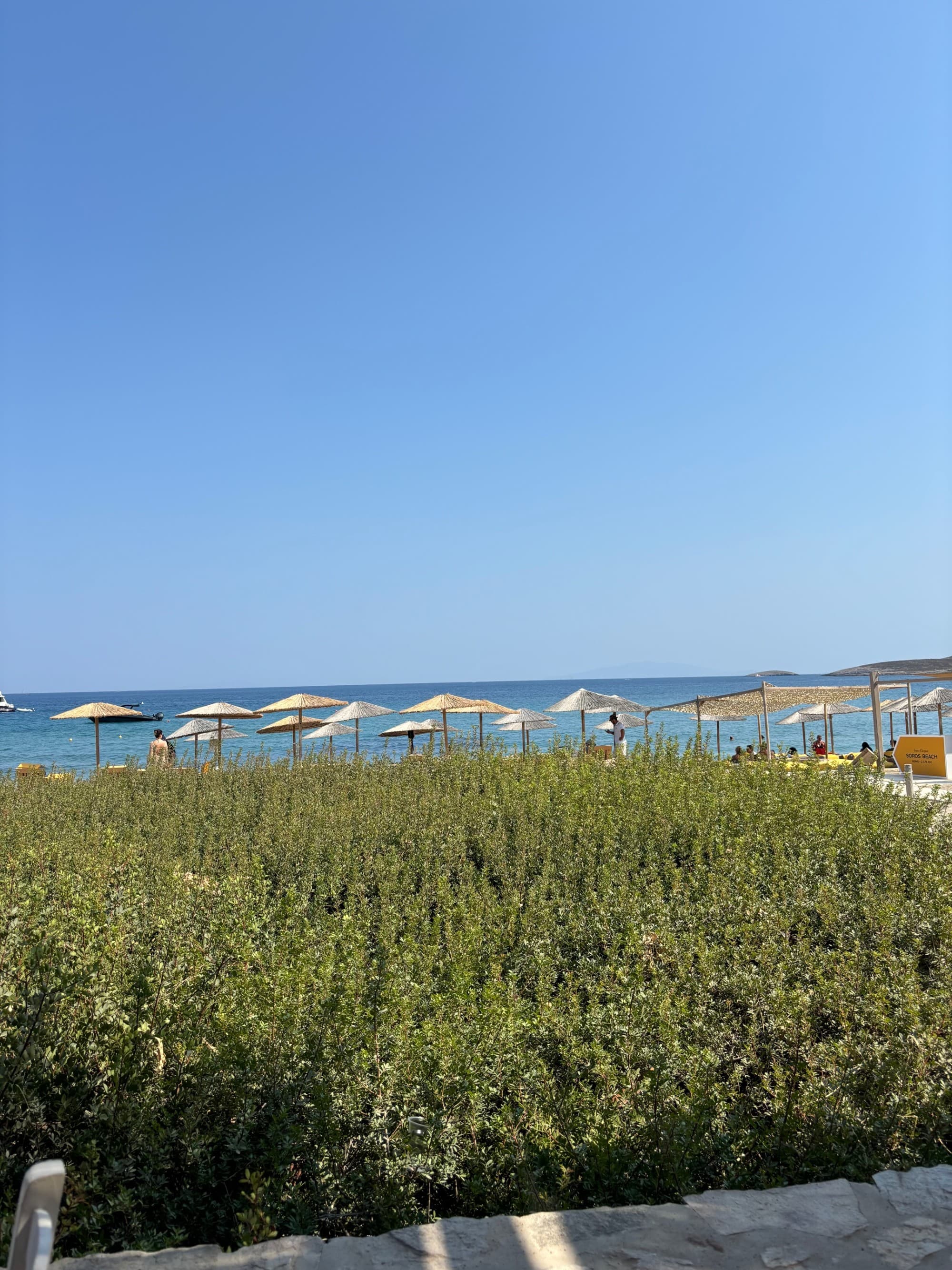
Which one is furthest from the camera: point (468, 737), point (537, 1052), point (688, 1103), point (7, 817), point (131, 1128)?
point (468, 737)

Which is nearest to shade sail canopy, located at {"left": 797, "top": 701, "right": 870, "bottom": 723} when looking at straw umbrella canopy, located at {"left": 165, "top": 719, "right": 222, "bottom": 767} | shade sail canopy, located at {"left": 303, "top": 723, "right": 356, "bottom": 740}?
shade sail canopy, located at {"left": 303, "top": 723, "right": 356, "bottom": 740}

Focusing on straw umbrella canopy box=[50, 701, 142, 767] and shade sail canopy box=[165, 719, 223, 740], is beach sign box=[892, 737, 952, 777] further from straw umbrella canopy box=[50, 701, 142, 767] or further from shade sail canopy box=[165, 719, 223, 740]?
straw umbrella canopy box=[50, 701, 142, 767]

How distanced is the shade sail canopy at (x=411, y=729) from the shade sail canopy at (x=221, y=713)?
3.18m

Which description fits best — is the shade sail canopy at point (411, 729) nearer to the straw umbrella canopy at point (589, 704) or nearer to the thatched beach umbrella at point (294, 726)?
the thatched beach umbrella at point (294, 726)

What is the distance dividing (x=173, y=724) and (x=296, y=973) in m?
84.3

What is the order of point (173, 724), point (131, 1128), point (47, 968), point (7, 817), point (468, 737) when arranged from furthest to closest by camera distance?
point (173, 724), point (468, 737), point (7, 817), point (47, 968), point (131, 1128)

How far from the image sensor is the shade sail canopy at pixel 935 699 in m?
20.5

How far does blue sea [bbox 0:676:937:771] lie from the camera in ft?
94.3

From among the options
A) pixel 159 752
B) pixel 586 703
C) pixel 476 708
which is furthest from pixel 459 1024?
pixel 586 703

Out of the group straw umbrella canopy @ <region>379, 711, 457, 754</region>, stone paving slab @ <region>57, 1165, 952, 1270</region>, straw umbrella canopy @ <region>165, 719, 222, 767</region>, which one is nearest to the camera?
stone paving slab @ <region>57, 1165, 952, 1270</region>

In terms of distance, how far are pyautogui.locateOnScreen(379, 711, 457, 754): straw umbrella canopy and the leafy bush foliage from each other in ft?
42.7

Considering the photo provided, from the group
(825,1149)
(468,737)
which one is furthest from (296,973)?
(468,737)

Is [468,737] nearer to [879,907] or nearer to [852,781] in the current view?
[852,781]

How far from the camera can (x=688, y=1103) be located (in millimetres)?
3184
